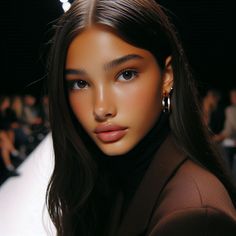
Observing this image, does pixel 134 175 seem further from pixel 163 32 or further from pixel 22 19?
pixel 22 19

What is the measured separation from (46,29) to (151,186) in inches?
239

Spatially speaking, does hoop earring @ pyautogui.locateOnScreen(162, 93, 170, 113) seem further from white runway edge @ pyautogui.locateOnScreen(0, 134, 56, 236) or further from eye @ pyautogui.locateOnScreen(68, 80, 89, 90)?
white runway edge @ pyautogui.locateOnScreen(0, 134, 56, 236)

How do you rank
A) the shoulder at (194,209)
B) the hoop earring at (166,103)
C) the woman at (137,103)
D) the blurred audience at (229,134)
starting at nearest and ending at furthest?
the shoulder at (194,209)
the woman at (137,103)
the hoop earring at (166,103)
the blurred audience at (229,134)

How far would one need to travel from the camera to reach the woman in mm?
1044

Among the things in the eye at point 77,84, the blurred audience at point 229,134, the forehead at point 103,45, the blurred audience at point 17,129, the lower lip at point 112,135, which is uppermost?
the forehead at point 103,45

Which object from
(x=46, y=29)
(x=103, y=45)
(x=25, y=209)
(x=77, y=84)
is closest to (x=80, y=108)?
(x=77, y=84)

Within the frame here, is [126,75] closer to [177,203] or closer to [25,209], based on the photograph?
[177,203]

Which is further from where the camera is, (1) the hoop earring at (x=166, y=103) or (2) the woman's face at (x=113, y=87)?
(1) the hoop earring at (x=166, y=103)

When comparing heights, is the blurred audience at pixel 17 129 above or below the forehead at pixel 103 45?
below

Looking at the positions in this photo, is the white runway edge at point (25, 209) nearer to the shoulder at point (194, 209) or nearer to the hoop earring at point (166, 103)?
the hoop earring at point (166, 103)

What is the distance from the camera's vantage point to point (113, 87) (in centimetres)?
106

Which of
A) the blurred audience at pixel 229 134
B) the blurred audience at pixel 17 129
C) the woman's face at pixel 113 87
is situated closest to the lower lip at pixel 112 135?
the woman's face at pixel 113 87

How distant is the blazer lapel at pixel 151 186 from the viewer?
1.05m

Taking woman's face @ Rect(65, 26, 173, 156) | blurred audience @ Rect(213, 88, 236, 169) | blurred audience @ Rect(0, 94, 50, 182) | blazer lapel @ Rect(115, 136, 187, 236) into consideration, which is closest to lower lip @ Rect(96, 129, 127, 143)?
woman's face @ Rect(65, 26, 173, 156)
